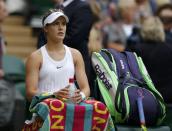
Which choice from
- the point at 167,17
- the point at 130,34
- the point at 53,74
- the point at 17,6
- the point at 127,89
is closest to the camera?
the point at 53,74

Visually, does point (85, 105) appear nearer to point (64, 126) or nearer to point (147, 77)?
point (64, 126)

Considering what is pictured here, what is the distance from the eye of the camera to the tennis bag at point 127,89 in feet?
27.3

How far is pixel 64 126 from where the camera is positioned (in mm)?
7801

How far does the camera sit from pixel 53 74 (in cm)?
815

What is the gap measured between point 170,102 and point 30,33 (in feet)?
22.7

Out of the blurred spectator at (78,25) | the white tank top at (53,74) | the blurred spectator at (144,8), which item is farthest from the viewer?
the blurred spectator at (144,8)

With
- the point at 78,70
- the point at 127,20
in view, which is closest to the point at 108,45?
the point at 127,20

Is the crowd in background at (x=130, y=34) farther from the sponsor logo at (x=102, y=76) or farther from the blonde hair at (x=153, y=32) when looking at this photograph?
the sponsor logo at (x=102, y=76)

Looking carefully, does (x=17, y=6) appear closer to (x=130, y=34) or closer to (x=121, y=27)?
(x=121, y=27)

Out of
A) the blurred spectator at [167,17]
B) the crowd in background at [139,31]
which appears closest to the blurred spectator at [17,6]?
the crowd in background at [139,31]

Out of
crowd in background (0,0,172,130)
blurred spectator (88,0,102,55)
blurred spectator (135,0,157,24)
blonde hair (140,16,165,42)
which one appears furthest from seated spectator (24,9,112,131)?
blurred spectator (135,0,157,24)

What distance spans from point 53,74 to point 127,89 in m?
0.75

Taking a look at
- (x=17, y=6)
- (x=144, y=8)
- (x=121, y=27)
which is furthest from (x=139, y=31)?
(x=17, y=6)

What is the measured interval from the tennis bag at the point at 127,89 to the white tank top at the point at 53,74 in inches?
16.0
